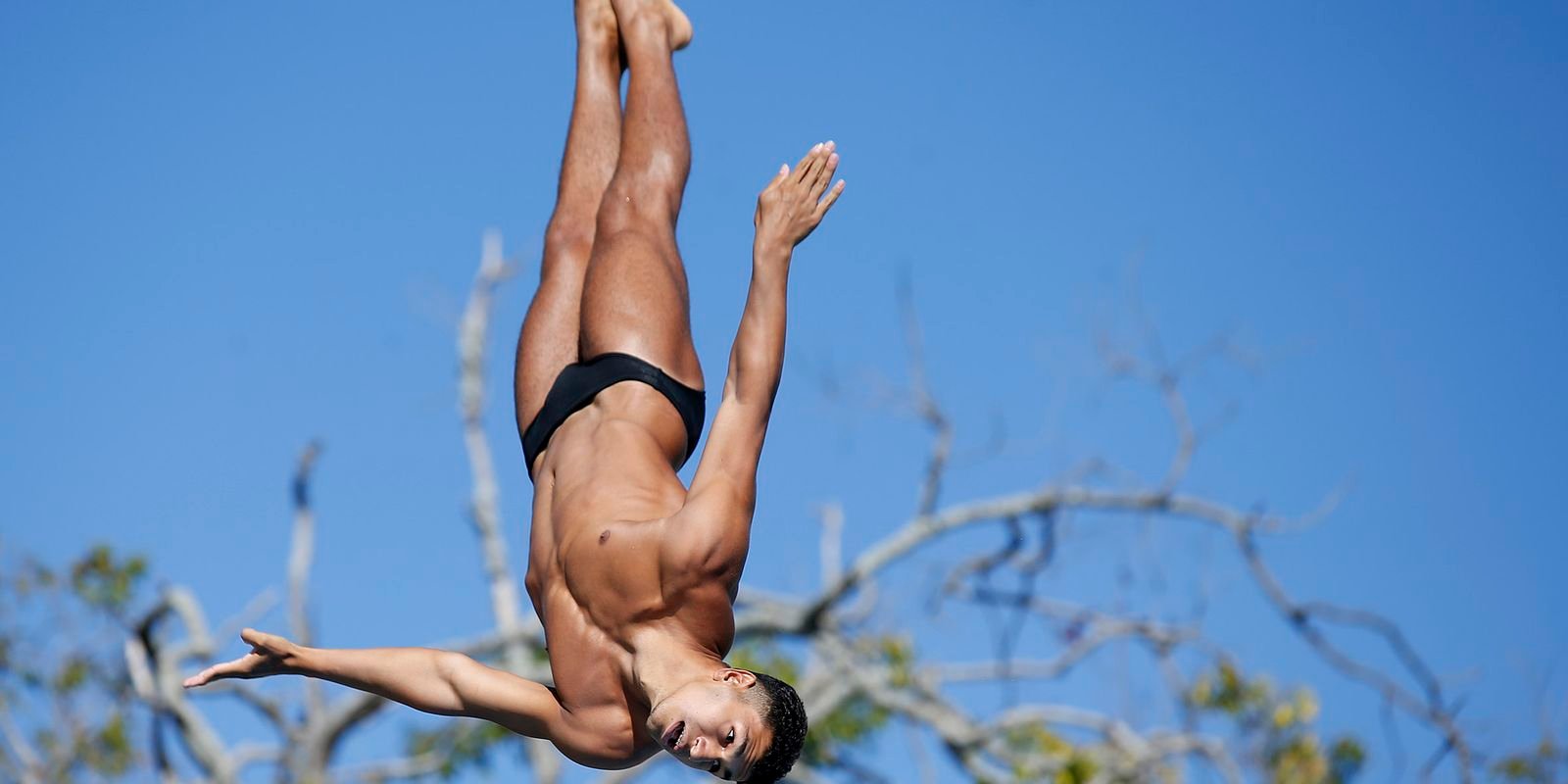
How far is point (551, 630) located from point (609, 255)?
1.10m

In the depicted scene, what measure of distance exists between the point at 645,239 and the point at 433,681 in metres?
1.38

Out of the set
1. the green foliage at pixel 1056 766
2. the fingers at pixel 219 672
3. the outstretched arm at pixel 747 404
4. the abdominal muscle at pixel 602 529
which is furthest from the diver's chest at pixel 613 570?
the green foliage at pixel 1056 766

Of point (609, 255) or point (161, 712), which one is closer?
point (609, 255)

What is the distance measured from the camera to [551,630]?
474 centimetres

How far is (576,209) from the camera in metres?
5.61

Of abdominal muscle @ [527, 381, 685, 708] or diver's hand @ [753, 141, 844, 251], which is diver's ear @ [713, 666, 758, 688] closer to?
abdominal muscle @ [527, 381, 685, 708]

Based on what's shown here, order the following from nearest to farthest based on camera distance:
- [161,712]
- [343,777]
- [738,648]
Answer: [161,712], [343,777], [738,648]

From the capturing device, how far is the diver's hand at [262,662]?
455 centimetres

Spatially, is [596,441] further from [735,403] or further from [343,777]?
[343,777]

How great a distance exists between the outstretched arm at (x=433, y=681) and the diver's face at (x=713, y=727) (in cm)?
43

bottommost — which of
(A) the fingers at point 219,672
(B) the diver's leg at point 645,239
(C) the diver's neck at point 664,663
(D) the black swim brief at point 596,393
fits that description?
(A) the fingers at point 219,672

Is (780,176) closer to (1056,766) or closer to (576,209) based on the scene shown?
(576,209)

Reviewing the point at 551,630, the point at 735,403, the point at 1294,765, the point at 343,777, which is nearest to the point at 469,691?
the point at 551,630

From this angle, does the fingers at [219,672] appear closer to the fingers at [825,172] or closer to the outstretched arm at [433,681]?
the outstretched arm at [433,681]
